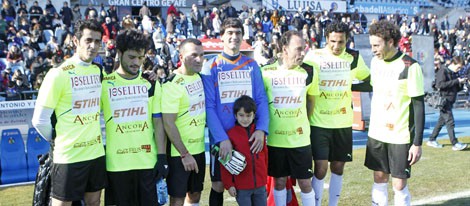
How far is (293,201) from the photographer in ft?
18.4

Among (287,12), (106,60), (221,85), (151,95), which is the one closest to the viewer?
(151,95)

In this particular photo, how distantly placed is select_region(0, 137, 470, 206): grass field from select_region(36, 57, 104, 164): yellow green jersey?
2.71m

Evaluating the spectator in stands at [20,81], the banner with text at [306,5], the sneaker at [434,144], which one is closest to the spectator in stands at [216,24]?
the banner with text at [306,5]

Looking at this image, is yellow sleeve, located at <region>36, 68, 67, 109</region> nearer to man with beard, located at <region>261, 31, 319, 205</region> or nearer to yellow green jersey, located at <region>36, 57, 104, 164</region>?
yellow green jersey, located at <region>36, 57, 104, 164</region>

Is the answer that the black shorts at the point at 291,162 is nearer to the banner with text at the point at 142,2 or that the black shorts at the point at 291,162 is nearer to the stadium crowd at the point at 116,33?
the stadium crowd at the point at 116,33

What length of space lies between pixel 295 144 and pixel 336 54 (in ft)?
3.75

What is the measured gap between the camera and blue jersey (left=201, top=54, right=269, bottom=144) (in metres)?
4.61

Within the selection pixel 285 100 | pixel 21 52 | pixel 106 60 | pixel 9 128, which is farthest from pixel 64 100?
pixel 21 52

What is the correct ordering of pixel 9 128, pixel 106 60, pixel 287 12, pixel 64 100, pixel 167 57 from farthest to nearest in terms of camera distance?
pixel 287 12
pixel 167 57
pixel 106 60
pixel 9 128
pixel 64 100

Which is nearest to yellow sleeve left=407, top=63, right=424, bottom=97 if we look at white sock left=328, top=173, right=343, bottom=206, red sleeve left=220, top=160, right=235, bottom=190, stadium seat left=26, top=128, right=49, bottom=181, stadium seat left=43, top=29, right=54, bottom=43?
white sock left=328, top=173, right=343, bottom=206

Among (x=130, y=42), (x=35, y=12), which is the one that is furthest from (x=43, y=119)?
(x=35, y=12)

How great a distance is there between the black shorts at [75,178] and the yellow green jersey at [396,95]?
2.74 metres

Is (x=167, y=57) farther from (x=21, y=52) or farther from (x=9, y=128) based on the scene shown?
(x=9, y=128)

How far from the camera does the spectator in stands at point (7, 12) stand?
18297 mm
